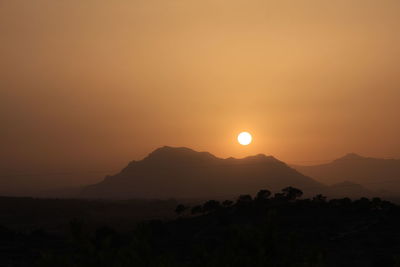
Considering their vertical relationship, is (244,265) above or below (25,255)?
above

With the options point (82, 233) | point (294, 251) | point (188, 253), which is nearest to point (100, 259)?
point (82, 233)

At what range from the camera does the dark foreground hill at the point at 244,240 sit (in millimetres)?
11812

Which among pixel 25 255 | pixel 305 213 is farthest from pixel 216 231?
pixel 25 255

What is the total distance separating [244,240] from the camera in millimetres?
12039

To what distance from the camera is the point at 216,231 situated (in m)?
48.8

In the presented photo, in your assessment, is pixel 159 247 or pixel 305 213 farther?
pixel 305 213

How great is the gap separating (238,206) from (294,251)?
47.6m

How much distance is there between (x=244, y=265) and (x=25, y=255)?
33552mm

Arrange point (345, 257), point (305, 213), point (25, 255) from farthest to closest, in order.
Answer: point (305, 213), point (25, 255), point (345, 257)

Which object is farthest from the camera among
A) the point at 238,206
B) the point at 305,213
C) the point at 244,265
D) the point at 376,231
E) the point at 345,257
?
the point at 238,206

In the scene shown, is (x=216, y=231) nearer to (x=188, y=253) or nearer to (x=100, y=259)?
(x=188, y=253)

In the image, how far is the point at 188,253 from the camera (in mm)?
40188

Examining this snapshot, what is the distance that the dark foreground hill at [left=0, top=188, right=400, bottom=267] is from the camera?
1181cm

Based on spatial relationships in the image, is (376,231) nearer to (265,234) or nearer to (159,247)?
(159,247)
